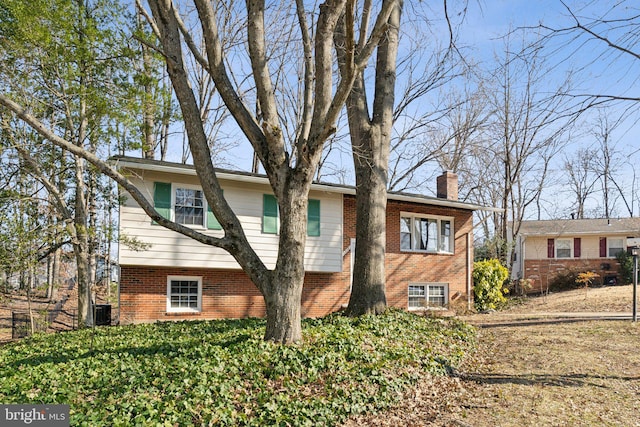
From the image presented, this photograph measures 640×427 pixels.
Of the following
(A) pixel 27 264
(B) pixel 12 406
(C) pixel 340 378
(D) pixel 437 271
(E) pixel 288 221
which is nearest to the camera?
(B) pixel 12 406

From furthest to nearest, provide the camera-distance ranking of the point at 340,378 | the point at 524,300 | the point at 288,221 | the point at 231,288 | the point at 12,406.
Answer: the point at 524,300, the point at 231,288, the point at 288,221, the point at 340,378, the point at 12,406

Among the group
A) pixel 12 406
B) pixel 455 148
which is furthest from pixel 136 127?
pixel 455 148

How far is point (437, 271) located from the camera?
16.4m

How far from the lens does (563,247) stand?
25.3 meters

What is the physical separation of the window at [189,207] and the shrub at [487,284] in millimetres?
10826

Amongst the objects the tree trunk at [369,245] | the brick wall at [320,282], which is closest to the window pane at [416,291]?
the brick wall at [320,282]

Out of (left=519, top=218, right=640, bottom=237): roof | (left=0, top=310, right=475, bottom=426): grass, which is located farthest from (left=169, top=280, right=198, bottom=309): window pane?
(left=519, top=218, right=640, bottom=237): roof

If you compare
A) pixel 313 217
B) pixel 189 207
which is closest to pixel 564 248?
pixel 313 217

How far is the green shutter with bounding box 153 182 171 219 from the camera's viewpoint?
11.2m

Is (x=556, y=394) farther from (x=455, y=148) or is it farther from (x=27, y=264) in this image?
(x=455, y=148)

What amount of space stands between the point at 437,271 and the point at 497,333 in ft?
22.7

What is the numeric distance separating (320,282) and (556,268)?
17025 mm

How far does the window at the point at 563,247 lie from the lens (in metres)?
25.2

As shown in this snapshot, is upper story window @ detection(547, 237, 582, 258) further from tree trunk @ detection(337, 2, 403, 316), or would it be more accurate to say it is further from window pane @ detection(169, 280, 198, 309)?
window pane @ detection(169, 280, 198, 309)
